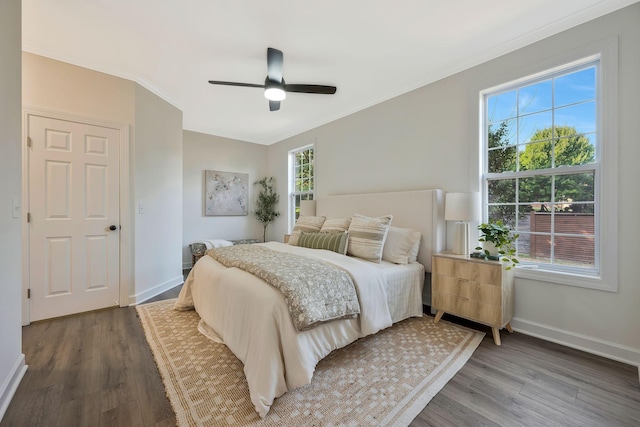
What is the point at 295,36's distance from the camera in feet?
7.77

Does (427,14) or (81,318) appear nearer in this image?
(427,14)

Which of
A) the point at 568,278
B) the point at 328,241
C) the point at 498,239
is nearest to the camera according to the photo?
the point at 568,278

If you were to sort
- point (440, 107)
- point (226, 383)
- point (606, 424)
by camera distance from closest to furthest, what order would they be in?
point (606, 424) → point (226, 383) → point (440, 107)

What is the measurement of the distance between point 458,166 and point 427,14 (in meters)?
1.45

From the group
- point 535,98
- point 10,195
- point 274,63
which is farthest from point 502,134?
point 10,195

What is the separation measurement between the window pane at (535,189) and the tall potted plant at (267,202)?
4.17 m

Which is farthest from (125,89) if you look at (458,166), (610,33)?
(610,33)

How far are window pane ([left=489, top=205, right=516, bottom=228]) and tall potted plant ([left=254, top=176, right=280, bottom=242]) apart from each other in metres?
3.92

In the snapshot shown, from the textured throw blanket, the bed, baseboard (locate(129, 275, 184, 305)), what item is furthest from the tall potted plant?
the textured throw blanket

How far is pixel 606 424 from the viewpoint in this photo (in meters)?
1.39

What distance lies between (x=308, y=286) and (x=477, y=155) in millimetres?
2192

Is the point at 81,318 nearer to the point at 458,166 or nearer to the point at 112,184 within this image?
the point at 112,184

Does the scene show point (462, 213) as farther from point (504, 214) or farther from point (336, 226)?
point (336, 226)

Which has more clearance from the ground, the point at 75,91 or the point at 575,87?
the point at 75,91
